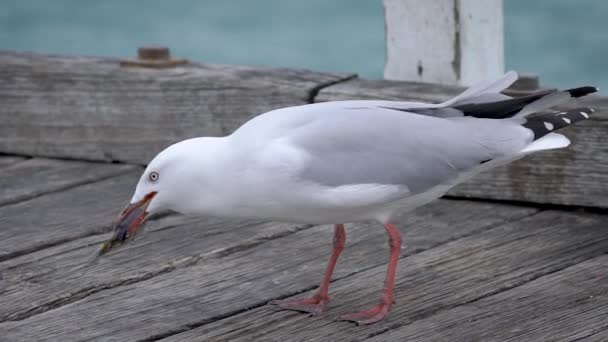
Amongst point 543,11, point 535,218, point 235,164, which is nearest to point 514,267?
point 535,218

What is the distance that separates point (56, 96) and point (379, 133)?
1.55 m

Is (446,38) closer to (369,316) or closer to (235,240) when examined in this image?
(235,240)

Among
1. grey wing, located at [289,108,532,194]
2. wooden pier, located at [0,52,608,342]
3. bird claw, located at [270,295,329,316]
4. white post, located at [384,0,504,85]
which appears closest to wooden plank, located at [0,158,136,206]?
wooden pier, located at [0,52,608,342]

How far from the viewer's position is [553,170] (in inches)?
124

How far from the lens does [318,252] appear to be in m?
2.96

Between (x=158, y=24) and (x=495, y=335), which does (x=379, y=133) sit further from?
(x=158, y=24)

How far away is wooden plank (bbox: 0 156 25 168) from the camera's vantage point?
12.4 feet

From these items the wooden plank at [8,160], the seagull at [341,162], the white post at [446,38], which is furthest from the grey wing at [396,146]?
the wooden plank at [8,160]

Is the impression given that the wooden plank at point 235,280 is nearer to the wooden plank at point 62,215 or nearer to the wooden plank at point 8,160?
the wooden plank at point 62,215

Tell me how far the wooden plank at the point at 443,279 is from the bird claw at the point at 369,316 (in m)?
0.01

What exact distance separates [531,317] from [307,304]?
1.56 ft

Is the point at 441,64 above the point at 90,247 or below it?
above

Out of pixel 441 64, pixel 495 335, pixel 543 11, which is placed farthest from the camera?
pixel 543 11

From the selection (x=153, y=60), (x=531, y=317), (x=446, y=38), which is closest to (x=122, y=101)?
(x=153, y=60)
